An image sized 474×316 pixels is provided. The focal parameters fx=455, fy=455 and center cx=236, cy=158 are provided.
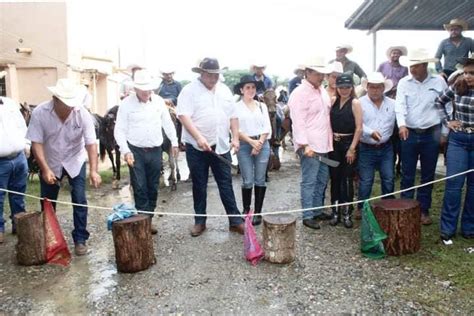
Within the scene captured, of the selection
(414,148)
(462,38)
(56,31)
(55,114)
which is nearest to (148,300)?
(55,114)

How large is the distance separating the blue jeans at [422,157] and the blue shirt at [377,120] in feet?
0.78

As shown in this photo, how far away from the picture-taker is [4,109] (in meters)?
5.21

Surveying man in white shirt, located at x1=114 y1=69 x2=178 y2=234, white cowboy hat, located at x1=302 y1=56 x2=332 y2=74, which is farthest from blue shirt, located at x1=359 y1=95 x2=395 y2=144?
man in white shirt, located at x1=114 y1=69 x2=178 y2=234

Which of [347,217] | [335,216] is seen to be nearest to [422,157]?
[347,217]

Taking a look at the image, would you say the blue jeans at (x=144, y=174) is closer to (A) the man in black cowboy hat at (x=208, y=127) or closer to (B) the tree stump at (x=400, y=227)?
(A) the man in black cowboy hat at (x=208, y=127)

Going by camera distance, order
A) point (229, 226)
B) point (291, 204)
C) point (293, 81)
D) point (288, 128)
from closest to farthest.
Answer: point (229, 226) < point (291, 204) < point (293, 81) < point (288, 128)

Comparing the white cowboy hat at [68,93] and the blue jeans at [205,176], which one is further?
the blue jeans at [205,176]

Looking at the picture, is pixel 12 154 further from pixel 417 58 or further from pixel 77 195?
pixel 417 58

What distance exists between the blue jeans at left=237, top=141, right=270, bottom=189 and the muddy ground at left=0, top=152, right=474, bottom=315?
67 cm

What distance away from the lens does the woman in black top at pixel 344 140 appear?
5.24 meters

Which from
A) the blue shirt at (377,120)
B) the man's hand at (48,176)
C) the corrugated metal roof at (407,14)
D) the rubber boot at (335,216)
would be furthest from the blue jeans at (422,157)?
the corrugated metal roof at (407,14)

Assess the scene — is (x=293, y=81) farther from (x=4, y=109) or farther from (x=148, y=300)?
(x=148, y=300)

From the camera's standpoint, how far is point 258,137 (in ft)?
18.4

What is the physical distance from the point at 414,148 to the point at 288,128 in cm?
504
